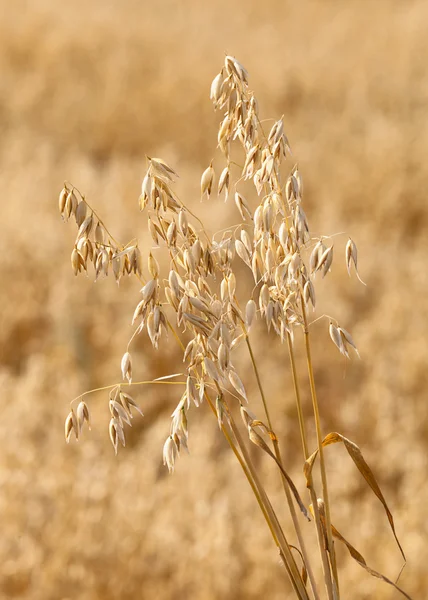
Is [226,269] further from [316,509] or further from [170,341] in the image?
[170,341]

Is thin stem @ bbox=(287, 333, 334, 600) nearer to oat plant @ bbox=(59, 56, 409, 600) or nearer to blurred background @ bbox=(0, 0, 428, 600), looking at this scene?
oat plant @ bbox=(59, 56, 409, 600)

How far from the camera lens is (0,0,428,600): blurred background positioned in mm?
1936

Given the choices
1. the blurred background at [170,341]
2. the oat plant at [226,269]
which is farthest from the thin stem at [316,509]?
the blurred background at [170,341]

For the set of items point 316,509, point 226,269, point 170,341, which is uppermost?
point 170,341

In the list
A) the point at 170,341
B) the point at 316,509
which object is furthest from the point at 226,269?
the point at 170,341

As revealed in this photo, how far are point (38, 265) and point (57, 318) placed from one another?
414 millimetres

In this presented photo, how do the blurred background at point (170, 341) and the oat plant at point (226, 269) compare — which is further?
the blurred background at point (170, 341)

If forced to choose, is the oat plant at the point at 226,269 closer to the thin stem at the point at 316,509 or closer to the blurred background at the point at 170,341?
the thin stem at the point at 316,509

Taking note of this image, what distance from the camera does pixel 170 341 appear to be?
3.11m

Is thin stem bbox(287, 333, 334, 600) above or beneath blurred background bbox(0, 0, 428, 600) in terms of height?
beneath

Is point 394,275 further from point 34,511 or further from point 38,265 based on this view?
point 34,511

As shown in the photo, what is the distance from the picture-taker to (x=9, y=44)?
6.73 metres

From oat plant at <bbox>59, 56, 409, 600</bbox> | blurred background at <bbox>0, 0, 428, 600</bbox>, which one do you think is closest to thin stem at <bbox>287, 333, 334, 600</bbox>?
oat plant at <bbox>59, 56, 409, 600</bbox>

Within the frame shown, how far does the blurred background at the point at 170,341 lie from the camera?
76.2 inches
